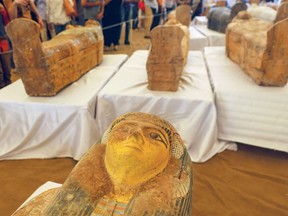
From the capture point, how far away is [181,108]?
2.06 meters

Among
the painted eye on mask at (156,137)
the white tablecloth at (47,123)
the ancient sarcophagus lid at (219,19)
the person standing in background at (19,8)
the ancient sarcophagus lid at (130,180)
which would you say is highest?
the person standing in background at (19,8)

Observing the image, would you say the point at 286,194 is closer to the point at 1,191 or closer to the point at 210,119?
the point at 210,119

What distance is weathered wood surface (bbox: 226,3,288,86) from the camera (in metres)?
1.98

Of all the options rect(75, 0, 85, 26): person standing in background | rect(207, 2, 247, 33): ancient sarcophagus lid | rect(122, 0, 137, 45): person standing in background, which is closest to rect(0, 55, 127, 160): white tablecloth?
rect(75, 0, 85, 26): person standing in background

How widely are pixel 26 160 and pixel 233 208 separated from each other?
1.53m

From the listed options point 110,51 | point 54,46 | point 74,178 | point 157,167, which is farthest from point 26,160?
point 110,51

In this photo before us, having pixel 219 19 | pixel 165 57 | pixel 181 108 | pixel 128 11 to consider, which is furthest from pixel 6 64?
pixel 128 11

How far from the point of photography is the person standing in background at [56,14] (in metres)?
3.09

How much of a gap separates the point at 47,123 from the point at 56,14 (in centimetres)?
163

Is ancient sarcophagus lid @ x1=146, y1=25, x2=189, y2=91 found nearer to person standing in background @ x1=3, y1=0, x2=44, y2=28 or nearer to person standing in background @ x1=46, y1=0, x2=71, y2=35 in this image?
person standing in background @ x1=3, y1=0, x2=44, y2=28

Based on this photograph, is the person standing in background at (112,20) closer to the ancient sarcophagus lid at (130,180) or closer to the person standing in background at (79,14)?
the person standing in background at (79,14)

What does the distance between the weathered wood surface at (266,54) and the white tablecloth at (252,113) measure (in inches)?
3.3

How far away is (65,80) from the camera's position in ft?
7.15

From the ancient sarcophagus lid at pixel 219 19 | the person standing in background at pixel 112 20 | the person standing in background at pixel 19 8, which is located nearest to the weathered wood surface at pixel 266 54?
the ancient sarcophagus lid at pixel 219 19
